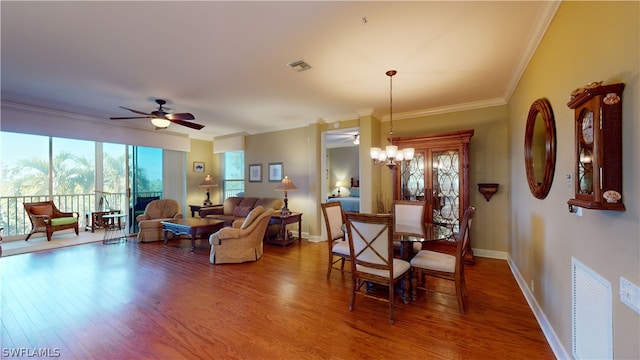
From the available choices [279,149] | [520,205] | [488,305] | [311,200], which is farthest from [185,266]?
[520,205]

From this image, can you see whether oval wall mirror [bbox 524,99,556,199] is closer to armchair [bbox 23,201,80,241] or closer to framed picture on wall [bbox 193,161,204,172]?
framed picture on wall [bbox 193,161,204,172]

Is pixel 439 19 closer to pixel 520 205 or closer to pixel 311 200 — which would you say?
pixel 520 205

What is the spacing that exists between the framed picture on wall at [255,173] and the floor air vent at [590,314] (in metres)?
5.96

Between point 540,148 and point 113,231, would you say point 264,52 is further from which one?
point 113,231

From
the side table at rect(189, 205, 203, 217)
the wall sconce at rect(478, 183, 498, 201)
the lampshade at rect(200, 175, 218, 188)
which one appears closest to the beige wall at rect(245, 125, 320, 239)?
the lampshade at rect(200, 175, 218, 188)

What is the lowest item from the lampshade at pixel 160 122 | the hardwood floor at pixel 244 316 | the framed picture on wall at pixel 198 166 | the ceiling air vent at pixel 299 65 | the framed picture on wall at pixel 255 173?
the hardwood floor at pixel 244 316

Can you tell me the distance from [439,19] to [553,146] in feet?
4.49

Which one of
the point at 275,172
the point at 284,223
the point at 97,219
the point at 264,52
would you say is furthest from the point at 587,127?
the point at 97,219

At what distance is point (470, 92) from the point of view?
12.7 ft

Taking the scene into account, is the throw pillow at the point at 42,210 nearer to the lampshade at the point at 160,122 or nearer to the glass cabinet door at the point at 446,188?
the lampshade at the point at 160,122

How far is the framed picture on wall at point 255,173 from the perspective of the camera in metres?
6.65

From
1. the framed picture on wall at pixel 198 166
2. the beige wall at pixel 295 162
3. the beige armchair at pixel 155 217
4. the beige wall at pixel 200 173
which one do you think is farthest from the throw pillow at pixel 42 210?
the beige wall at pixel 295 162

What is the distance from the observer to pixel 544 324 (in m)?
2.21

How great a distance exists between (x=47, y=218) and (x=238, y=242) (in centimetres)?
471
